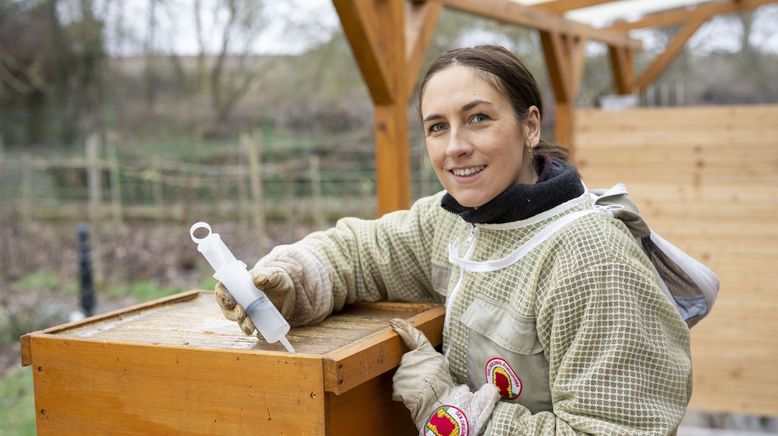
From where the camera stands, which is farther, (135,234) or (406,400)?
(135,234)

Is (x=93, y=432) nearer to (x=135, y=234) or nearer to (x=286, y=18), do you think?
(x=135, y=234)

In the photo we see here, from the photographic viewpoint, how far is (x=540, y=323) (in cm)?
155

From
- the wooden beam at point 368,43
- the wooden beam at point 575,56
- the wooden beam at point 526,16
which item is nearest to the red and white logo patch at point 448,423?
the wooden beam at point 368,43

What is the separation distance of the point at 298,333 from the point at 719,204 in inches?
172

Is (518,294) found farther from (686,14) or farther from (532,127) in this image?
(686,14)

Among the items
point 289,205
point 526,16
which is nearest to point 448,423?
point 526,16

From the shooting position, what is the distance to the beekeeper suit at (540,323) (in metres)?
1.47

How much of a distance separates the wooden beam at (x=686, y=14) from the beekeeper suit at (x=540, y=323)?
21.9ft

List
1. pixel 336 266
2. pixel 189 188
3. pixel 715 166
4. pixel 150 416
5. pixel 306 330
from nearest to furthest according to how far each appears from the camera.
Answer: pixel 150 416, pixel 306 330, pixel 336 266, pixel 715 166, pixel 189 188

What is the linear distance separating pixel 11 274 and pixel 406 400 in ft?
26.6

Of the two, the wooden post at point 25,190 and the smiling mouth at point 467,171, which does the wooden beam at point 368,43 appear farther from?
the wooden post at point 25,190

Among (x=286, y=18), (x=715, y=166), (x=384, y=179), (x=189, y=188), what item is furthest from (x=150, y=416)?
(x=286, y=18)

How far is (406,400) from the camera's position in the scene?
1574mm

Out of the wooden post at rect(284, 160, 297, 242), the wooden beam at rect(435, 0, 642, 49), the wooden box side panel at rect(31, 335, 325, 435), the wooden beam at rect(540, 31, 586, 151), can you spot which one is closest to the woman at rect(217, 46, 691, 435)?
the wooden box side panel at rect(31, 335, 325, 435)
